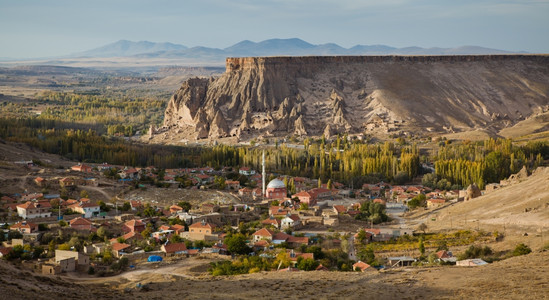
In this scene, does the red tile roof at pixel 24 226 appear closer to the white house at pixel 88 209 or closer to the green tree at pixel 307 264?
the white house at pixel 88 209

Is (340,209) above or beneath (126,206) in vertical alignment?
beneath

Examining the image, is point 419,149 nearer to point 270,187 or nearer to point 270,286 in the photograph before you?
point 270,187

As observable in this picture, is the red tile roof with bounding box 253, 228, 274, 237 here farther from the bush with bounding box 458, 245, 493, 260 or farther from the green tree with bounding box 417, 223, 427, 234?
the bush with bounding box 458, 245, 493, 260

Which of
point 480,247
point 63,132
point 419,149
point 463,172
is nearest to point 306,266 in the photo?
point 480,247

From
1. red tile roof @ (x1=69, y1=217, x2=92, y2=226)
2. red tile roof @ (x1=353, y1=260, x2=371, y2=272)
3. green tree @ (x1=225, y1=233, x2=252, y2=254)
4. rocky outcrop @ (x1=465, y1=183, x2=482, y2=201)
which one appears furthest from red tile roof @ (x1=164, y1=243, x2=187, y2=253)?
rocky outcrop @ (x1=465, y1=183, x2=482, y2=201)

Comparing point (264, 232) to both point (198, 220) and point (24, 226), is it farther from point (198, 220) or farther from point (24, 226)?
point (24, 226)

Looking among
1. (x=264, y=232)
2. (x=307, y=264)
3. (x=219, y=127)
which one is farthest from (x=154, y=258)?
(x=219, y=127)

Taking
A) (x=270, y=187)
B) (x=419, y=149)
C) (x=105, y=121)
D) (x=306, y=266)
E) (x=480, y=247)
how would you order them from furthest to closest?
(x=105, y=121)
(x=419, y=149)
(x=270, y=187)
(x=480, y=247)
(x=306, y=266)
